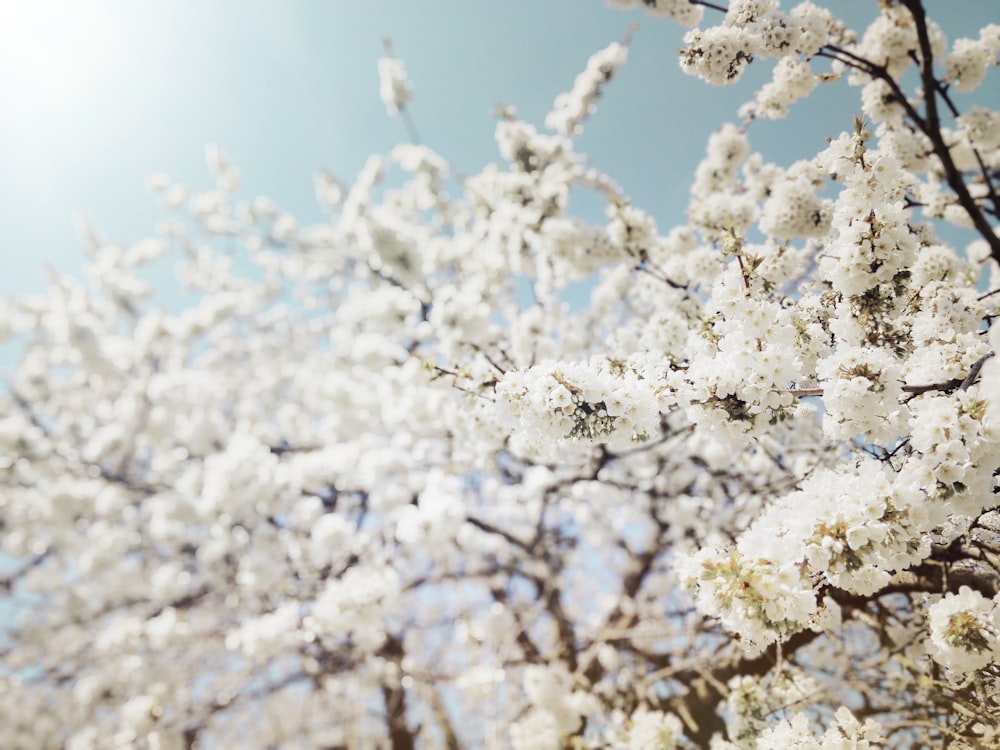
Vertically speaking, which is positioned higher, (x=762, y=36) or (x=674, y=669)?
(x=762, y=36)

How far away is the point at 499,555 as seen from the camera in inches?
325

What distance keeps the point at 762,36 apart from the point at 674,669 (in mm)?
4099

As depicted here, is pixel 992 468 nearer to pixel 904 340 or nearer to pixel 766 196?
pixel 904 340

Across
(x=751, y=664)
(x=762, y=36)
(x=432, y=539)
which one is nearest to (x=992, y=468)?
(x=762, y=36)

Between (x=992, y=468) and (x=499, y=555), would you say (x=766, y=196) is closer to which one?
(x=992, y=468)

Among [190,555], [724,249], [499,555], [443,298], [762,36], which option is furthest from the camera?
[499,555]

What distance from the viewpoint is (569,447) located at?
8.51 feet

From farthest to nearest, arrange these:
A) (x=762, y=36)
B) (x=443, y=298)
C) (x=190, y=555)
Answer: (x=190, y=555) → (x=443, y=298) → (x=762, y=36)

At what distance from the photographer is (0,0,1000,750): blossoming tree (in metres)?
1.73

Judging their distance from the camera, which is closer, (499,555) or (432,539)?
(432,539)

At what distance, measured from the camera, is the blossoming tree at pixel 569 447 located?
1.73 m

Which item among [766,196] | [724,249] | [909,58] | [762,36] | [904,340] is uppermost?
[909,58]

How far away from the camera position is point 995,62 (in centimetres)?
344

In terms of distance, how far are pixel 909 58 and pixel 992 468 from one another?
345 cm
